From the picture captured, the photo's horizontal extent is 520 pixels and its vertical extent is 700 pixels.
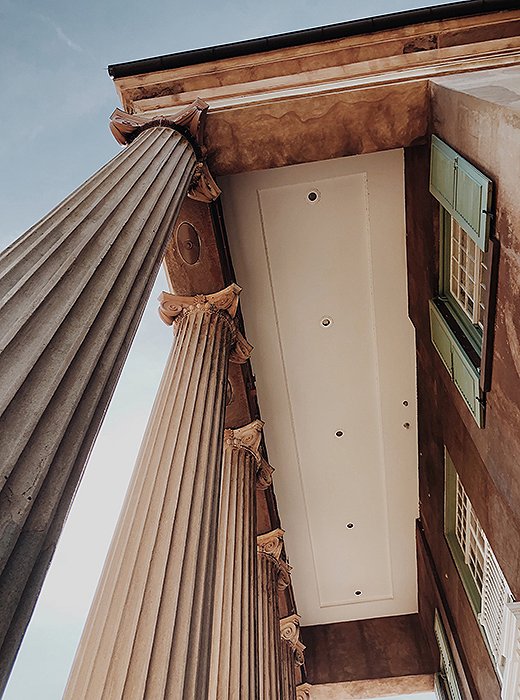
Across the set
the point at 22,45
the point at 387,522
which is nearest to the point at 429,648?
the point at 387,522

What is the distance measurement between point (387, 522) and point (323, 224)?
6785 mm

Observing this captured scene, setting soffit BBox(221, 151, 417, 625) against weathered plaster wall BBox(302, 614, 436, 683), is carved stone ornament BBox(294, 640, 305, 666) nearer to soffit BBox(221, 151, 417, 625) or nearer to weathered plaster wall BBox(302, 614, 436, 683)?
weathered plaster wall BBox(302, 614, 436, 683)

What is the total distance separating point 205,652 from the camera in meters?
4.46

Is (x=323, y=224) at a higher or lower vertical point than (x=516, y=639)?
higher

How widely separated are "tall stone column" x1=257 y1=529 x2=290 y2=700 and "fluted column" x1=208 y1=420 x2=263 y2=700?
1.46 meters

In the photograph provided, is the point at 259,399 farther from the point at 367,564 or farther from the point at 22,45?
the point at 22,45

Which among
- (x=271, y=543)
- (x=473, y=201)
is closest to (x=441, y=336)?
(x=473, y=201)

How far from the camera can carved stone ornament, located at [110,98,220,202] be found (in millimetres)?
6984

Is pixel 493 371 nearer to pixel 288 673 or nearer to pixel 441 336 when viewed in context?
pixel 441 336

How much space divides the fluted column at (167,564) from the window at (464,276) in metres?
3.04

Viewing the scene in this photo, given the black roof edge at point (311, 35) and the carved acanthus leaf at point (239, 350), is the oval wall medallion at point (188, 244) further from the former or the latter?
the black roof edge at point (311, 35)

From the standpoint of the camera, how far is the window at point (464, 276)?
6172 millimetres

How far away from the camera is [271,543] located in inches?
439

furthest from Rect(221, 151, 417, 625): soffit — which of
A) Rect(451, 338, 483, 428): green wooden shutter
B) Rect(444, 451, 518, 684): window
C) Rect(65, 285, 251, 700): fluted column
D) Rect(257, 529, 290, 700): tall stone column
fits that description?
Rect(65, 285, 251, 700): fluted column
